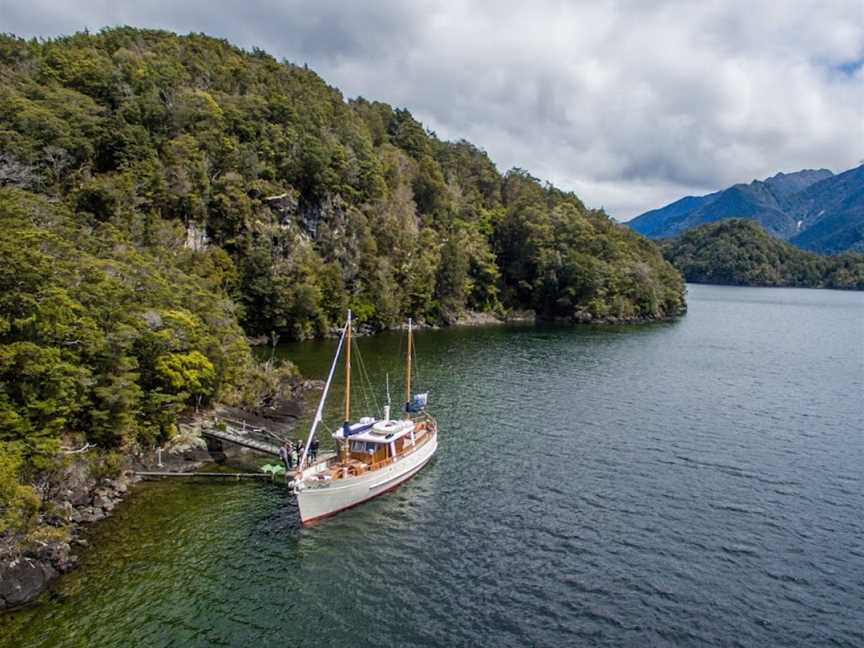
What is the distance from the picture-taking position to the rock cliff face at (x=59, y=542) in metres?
23.5

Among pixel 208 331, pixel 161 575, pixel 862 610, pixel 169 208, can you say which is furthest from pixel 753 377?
pixel 169 208

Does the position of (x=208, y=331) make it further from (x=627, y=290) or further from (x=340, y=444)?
(x=627, y=290)

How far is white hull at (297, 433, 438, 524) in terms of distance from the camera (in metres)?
30.8

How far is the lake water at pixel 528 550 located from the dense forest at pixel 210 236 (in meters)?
6.85

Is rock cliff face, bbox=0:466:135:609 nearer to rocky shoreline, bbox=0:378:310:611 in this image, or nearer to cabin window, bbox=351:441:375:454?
rocky shoreline, bbox=0:378:310:611

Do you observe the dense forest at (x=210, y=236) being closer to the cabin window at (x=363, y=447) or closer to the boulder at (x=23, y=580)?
the boulder at (x=23, y=580)

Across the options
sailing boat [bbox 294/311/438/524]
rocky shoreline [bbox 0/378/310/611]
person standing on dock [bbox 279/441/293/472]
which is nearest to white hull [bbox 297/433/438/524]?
sailing boat [bbox 294/311/438/524]

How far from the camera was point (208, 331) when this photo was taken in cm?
4612

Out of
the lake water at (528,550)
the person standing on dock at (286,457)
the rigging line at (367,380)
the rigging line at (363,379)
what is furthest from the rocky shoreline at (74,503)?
the rigging line at (363,379)

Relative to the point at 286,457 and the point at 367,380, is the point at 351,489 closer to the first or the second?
the point at 286,457

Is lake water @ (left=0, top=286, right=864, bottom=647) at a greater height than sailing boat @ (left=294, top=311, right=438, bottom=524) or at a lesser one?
lesser

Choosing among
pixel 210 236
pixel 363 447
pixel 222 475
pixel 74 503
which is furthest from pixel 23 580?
pixel 210 236

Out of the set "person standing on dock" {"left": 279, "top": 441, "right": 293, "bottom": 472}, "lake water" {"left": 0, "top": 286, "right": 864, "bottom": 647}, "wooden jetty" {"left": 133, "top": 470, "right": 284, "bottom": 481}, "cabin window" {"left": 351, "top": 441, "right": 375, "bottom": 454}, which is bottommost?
"lake water" {"left": 0, "top": 286, "right": 864, "bottom": 647}

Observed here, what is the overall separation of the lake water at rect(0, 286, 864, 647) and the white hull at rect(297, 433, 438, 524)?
0.81 m
